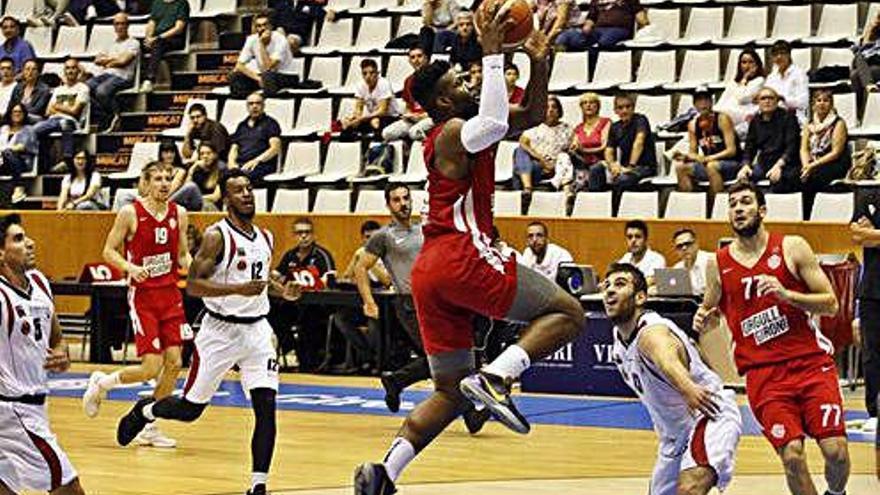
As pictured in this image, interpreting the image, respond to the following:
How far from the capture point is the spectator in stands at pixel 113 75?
987 inches

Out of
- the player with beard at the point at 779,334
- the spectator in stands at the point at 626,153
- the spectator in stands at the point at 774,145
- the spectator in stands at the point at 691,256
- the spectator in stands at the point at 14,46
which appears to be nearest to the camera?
the player with beard at the point at 779,334

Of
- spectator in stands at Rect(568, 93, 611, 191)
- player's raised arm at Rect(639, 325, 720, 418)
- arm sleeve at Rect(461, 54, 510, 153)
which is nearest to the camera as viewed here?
arm sleeve at Rect(461, 54, 510, 153)

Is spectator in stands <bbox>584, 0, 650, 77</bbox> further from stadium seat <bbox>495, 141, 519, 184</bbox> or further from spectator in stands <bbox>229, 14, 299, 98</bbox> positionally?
spectator in stands <bbox>229, 14, 299, 98</bbox>

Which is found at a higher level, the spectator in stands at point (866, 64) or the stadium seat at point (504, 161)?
the spectator in stands at point (866, 64)

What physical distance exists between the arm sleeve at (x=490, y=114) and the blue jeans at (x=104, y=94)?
17803 mm

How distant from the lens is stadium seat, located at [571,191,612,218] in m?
18.9

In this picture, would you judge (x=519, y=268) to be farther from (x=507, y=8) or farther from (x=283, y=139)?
(x=283, y=139)

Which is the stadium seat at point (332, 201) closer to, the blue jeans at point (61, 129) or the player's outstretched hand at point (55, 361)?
the blue jeans at point (61, 129)

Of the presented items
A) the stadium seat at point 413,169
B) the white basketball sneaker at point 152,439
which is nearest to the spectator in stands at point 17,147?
the stadium seat at point 413,169

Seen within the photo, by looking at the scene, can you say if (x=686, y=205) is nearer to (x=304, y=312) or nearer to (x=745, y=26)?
(x=745, y=26)

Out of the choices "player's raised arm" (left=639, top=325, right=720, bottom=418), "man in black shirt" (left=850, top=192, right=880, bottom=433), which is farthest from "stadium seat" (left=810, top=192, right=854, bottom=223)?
"player's raised arm" (left=639, top=325, right=720, bottom=418)

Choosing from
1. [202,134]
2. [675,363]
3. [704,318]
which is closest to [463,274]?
[675,363]

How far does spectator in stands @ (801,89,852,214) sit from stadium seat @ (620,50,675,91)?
2.89 m

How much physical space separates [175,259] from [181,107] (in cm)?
1167
